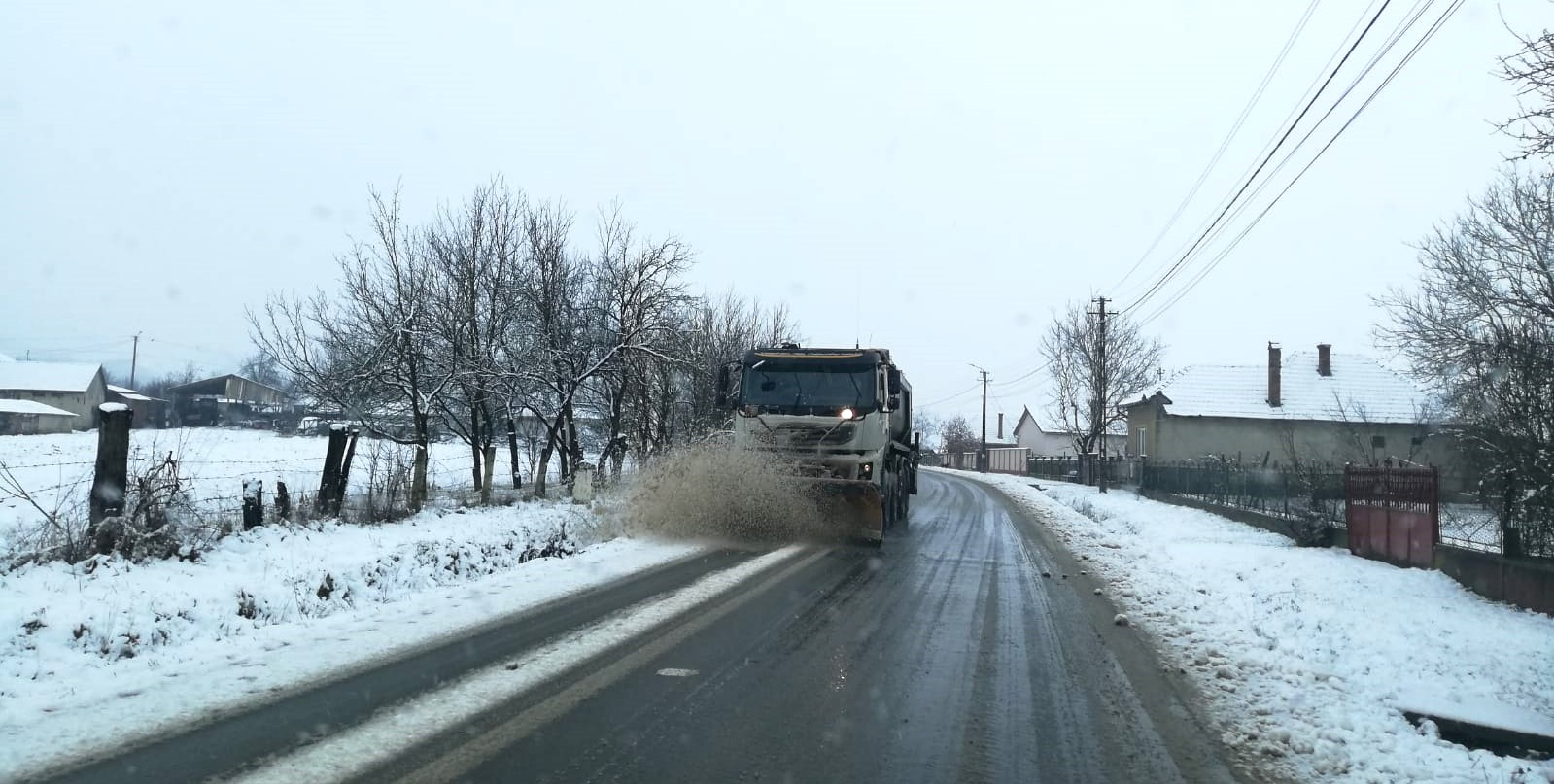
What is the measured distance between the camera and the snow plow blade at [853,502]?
597 inches

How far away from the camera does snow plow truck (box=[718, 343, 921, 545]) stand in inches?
600

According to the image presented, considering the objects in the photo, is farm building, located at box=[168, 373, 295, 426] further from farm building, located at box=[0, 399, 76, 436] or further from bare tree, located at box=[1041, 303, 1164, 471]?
bare tree, located at box=[1041, 303, 1164, 471]

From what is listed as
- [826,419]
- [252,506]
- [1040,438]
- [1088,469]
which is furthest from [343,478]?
[1040,438]

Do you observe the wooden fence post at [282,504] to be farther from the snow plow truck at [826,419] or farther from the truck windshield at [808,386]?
the truck windshield at [808,386]

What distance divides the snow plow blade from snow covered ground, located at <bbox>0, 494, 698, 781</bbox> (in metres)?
3.78

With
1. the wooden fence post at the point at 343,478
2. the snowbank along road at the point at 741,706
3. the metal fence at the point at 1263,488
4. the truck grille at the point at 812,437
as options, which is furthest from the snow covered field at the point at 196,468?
the metal fence at the point at 1263,488

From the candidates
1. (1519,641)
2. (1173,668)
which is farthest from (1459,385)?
(1173,668)

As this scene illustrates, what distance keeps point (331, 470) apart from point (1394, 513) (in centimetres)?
1531

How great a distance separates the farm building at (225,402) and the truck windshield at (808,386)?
111ft

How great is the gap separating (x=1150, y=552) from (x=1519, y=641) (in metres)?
6.81

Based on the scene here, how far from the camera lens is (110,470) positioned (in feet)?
29.1

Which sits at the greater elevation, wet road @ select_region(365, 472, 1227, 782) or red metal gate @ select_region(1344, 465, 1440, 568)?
red metal gate @ select_region(1344, 465, 1440, 568)

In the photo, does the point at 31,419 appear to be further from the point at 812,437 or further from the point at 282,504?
the point at 812,437

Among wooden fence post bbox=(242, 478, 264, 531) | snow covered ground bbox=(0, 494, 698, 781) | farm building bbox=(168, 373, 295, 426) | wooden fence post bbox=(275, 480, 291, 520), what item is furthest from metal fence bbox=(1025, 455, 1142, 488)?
farm building bbox=(168, 373, 295, 426)
